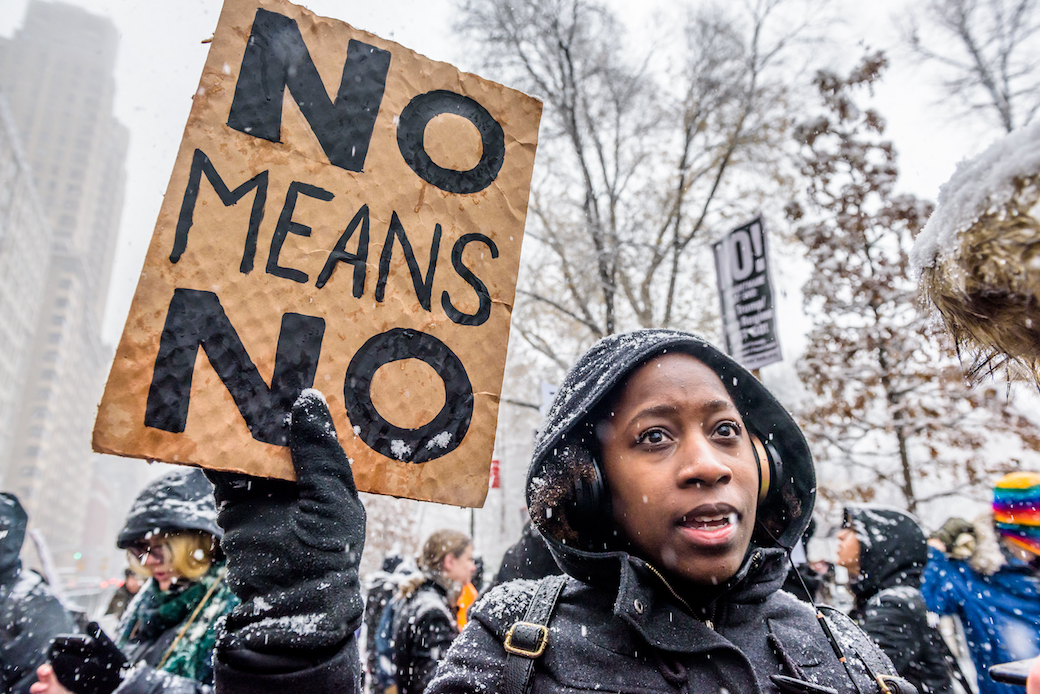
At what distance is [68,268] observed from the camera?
84.8m

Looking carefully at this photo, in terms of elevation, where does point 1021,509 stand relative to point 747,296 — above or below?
below

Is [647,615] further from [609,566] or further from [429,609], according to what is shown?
[429,609]

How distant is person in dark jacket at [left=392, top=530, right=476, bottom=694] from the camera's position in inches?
145

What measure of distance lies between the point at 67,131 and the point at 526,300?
133 m

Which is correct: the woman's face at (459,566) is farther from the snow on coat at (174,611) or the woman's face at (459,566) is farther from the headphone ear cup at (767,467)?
the headphone ear cup at (767,467)

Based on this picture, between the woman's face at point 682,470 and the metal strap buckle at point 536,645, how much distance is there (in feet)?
0.96

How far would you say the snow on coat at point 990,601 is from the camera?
310 cm

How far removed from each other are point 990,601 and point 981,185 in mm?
3775

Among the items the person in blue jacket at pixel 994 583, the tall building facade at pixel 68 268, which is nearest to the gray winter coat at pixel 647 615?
the person in blue jacket at pixel 994 583

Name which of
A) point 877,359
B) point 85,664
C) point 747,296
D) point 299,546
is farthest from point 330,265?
point 877,359

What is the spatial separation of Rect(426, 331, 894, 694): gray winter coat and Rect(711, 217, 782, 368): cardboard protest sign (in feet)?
13.5

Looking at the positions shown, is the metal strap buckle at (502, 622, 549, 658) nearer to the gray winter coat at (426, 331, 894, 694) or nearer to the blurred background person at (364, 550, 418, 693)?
the gray winter coat at (426, 331, 894, 694)

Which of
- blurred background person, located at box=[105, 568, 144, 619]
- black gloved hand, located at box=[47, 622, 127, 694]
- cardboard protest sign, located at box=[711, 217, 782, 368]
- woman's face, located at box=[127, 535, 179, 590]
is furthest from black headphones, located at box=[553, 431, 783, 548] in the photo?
blurred background person, located at box=[105, 568, 144, 619]

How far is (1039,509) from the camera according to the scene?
3.04m
